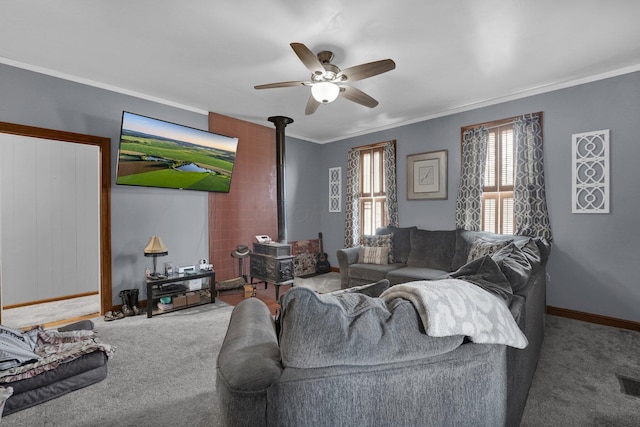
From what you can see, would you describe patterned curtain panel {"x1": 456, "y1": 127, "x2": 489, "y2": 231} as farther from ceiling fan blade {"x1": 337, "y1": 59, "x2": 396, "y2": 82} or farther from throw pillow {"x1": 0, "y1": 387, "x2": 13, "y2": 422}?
throw pillow {"x1": 0, "y1": 387, "x2": 13, "y2": 422}

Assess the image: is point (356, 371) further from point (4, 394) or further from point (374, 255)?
point (374, 255)

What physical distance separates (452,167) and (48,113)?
4.89 metres

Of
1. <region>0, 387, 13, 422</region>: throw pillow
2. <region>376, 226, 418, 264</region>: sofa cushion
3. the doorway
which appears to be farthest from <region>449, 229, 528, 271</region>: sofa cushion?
the doorway

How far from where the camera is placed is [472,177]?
13.5ft

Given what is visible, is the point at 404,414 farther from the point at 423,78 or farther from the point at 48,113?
the point at 48,113

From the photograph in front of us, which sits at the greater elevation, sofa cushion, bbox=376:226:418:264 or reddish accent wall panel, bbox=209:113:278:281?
reddish accent wall panel, bbox=209:113:278:281

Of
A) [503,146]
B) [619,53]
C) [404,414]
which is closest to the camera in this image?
[404,414]

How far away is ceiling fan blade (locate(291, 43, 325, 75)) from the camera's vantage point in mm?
2155

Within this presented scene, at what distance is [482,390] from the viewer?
3.35 ft

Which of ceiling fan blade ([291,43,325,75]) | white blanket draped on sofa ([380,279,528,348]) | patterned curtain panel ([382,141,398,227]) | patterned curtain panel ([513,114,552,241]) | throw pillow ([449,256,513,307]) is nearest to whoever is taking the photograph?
white blanket draped on sofa ([380,279,528,348])

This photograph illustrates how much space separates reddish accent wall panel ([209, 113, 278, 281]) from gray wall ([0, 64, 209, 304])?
21cm

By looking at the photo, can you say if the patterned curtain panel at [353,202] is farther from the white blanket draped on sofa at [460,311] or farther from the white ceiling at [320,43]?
the white blanket draped on sofa at [460,311]

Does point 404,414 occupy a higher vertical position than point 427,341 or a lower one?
lower

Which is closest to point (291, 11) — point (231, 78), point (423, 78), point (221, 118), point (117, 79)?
point (231, 78)
